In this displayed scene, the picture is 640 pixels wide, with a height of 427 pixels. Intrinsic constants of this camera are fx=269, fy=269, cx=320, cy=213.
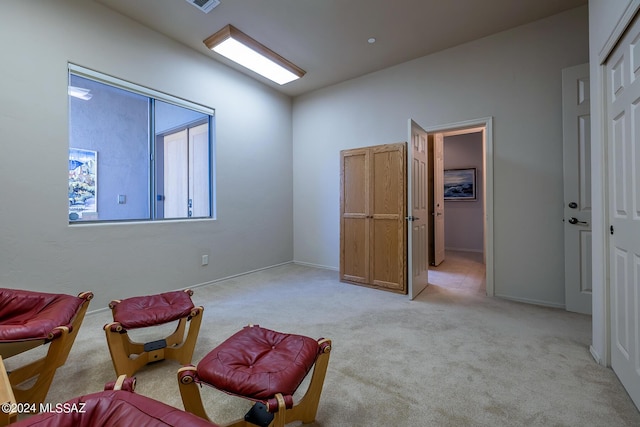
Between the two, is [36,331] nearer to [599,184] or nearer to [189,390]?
[189,390]

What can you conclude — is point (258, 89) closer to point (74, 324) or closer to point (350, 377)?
point (74, 324)

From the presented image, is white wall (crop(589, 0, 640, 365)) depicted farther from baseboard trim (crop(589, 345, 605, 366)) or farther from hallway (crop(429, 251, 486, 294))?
hallway (crop(429, 251, 486, 294))

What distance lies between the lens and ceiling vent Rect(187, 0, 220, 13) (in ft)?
8.50

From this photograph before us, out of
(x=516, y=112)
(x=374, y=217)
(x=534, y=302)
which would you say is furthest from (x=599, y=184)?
(x=374, y=217)

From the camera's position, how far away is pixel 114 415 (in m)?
0.76

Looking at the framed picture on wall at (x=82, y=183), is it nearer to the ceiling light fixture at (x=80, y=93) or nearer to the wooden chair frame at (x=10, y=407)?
the ceiling light fixture at (x=80, y=93)

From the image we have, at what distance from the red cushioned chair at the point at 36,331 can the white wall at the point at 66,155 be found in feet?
3.01

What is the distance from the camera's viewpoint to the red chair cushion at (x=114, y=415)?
720 millimetres

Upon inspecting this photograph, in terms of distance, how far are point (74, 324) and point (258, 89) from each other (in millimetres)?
Result: 3734

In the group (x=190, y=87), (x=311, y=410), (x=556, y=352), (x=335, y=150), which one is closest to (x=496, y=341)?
(x=556, y=352)

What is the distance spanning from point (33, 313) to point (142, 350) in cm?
64

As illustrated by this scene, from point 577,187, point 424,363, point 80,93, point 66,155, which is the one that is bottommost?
point 424,363

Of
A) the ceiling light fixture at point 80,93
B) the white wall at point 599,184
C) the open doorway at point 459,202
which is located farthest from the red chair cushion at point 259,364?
the open doorway at point 459,202

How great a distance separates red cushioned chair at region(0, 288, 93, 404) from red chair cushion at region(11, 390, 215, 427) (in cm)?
88
